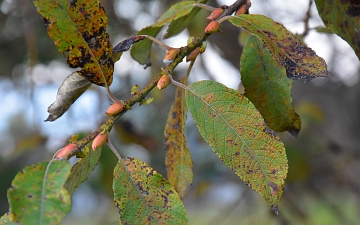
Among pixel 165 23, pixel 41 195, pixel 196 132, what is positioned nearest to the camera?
pixel 41 195

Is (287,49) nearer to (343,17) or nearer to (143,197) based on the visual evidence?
(343,17)

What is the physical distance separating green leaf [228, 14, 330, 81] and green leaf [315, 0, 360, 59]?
0.12 metres

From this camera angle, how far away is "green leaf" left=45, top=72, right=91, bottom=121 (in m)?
0.56

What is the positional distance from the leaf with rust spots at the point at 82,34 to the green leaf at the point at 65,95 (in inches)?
1.0

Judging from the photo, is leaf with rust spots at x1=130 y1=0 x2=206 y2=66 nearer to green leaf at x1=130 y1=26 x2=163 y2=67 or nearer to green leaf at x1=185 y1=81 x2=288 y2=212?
green leaf at x1=130 y1=26 x2=163 y2=67

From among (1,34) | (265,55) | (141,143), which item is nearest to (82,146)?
(265,55)

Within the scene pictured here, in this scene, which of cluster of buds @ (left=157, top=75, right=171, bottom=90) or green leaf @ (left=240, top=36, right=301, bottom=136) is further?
green leaf @ (left=240, top=36, right=301, bottom=136)

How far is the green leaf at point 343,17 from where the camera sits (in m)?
0.61

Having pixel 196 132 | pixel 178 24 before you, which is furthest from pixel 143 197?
pixel 196 132

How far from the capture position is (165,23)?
2.13 feet

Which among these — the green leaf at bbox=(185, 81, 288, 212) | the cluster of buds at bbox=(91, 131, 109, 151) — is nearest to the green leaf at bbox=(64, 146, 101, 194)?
the cluster of buds at bbox=(91, 131, 109, 151)

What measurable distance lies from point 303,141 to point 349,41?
1.98 metres

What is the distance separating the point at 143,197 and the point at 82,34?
8.7 inches

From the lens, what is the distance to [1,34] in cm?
222
